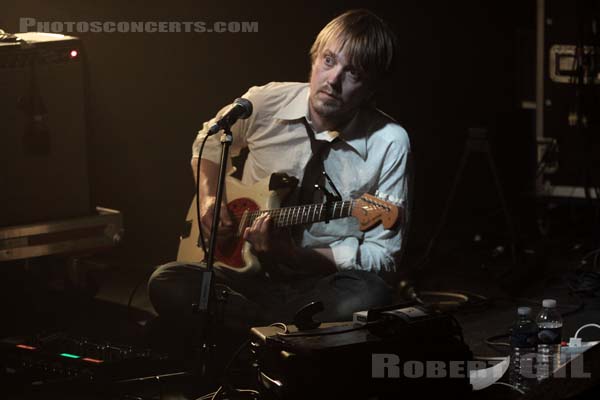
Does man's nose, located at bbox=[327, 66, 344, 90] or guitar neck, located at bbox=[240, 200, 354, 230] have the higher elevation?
man's nose, located at bbox=[327, 66, 344, 90]

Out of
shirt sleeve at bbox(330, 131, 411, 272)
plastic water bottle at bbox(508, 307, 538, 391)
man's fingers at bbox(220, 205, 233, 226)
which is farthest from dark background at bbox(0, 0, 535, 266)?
plastic water bottle at bbox(508, 307, 538, 391)

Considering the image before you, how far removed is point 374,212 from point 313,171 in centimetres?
29

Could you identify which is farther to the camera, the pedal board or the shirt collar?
the shirt collar

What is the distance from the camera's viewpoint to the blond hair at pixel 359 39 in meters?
3.66

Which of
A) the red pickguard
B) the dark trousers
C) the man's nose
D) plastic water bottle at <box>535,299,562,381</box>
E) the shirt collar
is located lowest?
plastic water bottle at <box>535,299,562,381</box>

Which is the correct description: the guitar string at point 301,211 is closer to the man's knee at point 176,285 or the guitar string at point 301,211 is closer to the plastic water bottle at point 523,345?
the man's knee at point 176,285

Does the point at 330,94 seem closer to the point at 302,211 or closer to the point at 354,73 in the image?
the point at 354,73

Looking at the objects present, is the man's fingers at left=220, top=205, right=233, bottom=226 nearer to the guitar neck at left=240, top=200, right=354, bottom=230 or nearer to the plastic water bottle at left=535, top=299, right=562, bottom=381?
the guitar neck at left=240, top=200, right=354, bottom=230

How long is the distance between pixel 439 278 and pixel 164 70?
76.0 inches

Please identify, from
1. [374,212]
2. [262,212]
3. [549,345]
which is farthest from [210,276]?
[549,345]

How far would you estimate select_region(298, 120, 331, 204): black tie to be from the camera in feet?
12.0

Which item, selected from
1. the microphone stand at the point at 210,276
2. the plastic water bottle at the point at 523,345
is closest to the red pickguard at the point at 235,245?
the microphone stand at the point at 210,276

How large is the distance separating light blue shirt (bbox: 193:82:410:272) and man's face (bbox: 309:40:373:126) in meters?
0.04

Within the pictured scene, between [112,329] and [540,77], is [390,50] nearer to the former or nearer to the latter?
[112,329]
